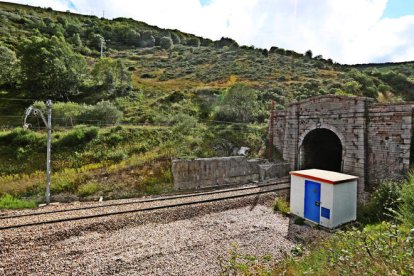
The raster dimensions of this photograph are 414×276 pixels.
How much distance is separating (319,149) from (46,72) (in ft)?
119

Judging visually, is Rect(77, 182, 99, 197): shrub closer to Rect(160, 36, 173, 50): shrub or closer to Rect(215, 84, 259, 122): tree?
Rect(215, 84, 259, 122): tree

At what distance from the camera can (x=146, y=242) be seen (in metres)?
8.51

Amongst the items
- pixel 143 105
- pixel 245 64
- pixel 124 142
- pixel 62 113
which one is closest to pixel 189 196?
pixel 124 142

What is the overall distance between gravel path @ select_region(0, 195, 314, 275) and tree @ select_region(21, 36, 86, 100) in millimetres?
30618

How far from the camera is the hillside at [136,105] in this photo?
15836 millimetres

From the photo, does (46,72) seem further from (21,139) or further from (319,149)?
(319,149)

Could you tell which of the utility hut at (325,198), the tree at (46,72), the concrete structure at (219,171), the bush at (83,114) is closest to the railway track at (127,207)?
the concrete structure at (219,171)

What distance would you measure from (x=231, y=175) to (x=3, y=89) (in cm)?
3907

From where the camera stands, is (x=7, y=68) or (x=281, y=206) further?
(x=7, y=68)

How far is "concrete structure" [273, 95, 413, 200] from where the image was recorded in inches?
527

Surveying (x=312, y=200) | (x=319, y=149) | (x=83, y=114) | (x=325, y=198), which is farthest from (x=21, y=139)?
(x=319, y=149)

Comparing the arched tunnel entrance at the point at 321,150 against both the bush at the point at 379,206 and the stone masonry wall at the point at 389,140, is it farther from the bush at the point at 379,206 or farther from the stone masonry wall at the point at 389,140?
the bush at the point at 379,206

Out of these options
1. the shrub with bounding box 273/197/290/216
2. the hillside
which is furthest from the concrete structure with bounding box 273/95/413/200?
the shrub with bounding box 273/197/290/216

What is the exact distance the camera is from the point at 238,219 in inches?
422
